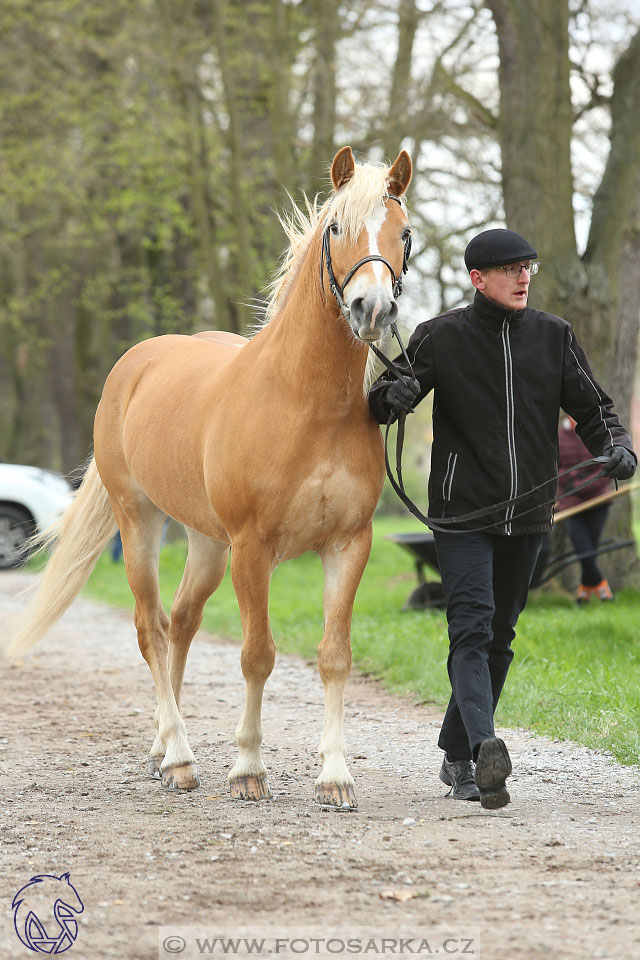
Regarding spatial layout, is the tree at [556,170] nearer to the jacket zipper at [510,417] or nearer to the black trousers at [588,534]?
the black trousers at [588,534]

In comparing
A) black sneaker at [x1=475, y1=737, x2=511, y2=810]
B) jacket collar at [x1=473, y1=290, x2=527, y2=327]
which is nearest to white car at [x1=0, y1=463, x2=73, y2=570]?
jacket collar at [x1=473, y1=290, x2=527, y2=327]

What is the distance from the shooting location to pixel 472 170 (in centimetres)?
1589

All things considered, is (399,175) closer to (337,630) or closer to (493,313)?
(493,313)

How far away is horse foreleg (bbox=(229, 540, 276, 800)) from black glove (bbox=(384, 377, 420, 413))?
0.81 m

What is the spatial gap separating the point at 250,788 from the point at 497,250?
2.36 meters

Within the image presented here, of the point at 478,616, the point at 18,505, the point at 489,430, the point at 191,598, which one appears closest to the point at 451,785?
the point at 478,616

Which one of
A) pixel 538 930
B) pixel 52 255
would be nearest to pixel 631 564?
pixel 538 930

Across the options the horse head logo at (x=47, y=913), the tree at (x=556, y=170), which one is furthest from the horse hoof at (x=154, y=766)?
the tree at (x=556, y=170)

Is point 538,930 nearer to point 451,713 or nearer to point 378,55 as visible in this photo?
point 451,713

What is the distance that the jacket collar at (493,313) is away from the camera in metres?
4.21

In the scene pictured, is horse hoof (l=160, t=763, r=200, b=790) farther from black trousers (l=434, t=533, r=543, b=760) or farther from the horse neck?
the horse neck

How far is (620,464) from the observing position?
4152 millimetres

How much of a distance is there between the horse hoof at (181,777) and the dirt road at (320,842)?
0.28ft

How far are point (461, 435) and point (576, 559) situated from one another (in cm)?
474
